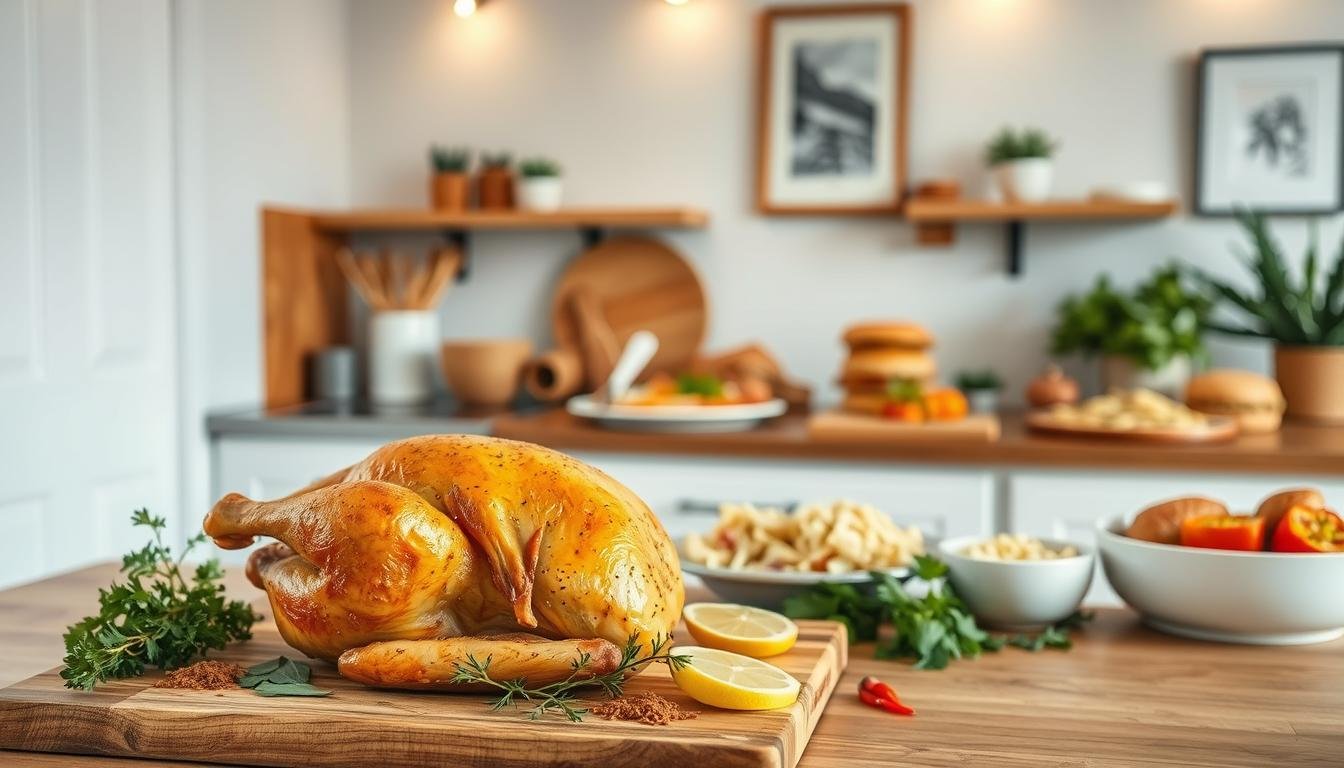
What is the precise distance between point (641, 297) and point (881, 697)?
2562 mm

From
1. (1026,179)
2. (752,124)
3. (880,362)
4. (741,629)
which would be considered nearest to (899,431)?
(880,362)

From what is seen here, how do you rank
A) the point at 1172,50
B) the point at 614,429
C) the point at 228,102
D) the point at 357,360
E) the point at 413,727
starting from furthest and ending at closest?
the point at 357,360 < the point at 1172,50 < the point at 228,102 < the point at 614,429 < the point at 413,727

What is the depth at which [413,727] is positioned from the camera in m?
0.97

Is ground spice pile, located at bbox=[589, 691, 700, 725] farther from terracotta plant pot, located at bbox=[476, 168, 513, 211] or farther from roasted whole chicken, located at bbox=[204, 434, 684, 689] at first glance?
terracotta plant pot, located at bbox=[476, 168, 513, 211]

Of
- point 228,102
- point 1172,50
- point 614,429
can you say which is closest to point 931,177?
point 1172,50

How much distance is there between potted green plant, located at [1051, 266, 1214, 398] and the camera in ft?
10.3

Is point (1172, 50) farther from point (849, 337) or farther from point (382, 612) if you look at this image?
point (382, 612)

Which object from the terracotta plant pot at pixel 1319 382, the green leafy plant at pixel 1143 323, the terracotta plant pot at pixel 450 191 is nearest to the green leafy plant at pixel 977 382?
the green leafy plant at pixel 1143 323

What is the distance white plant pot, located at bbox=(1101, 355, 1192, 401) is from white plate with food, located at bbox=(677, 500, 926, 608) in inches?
76.0

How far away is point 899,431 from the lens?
2764mm

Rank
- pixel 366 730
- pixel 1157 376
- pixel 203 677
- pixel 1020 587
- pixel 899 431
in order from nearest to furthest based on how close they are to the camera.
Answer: pixel 366 730
pixel 203 677
pixel 1020 587
pixel 899 431
pixel 1157 376

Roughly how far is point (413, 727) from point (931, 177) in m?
2.80

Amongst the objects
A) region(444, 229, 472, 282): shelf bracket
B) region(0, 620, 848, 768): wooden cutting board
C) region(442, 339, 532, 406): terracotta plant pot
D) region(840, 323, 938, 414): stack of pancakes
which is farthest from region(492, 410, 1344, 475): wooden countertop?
region(0, 620, 848, 768): wooden cutting board

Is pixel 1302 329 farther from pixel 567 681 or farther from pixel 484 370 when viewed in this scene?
pixel 567 681
